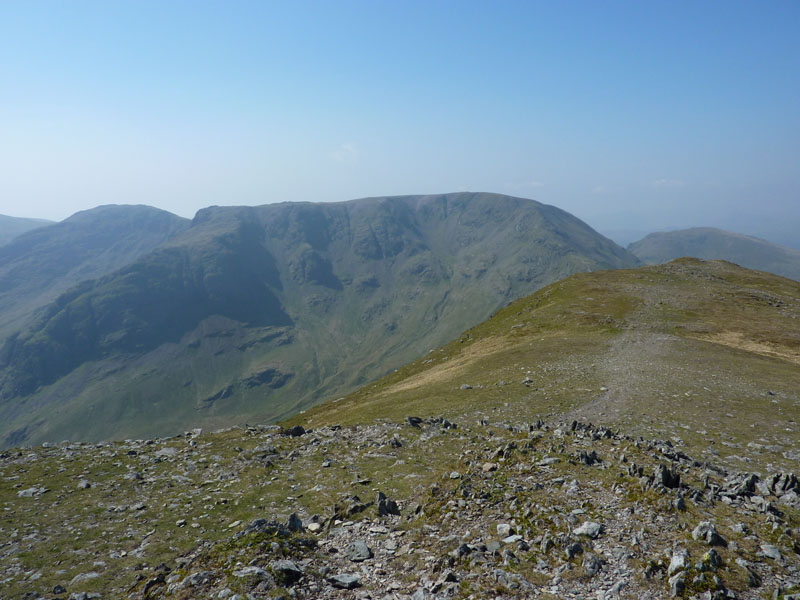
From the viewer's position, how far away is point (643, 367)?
43.9 m

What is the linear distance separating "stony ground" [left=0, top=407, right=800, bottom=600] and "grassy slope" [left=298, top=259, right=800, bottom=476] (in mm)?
9978

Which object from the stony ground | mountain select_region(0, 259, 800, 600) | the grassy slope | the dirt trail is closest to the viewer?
the stony ground

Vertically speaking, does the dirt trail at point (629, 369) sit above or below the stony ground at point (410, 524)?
below

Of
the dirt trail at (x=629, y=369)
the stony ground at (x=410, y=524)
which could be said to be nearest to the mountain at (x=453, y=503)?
the stony ground at (x=410, y=524)

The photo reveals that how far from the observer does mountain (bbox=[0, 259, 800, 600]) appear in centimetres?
1195

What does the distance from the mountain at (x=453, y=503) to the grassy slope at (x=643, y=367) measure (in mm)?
381

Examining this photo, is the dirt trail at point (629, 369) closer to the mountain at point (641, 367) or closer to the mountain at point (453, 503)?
the mountain at point (641, 367)

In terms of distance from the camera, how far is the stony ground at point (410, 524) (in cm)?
1173

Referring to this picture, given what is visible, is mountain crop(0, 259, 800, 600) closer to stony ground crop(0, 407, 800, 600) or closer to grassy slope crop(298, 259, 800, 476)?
stony ground crop(0, 407, 800, 600)

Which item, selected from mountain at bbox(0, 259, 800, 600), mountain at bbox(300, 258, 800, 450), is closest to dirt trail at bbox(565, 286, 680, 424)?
mountain at bbox(300, 258, 800, 450)

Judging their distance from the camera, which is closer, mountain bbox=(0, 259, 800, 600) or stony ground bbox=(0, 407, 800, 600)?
stony ground bbox=(0, 407, 800, 600)

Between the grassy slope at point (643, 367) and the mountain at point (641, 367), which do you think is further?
the mountain at point (641, 367)

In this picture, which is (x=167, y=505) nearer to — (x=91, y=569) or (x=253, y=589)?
(x=91, y=569)

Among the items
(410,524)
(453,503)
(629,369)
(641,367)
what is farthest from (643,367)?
(410,524)
